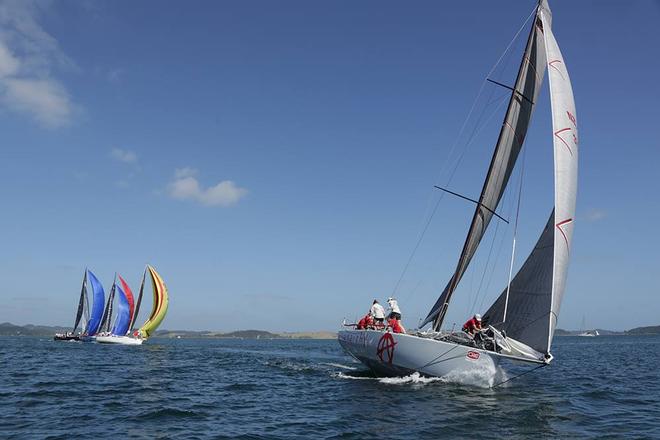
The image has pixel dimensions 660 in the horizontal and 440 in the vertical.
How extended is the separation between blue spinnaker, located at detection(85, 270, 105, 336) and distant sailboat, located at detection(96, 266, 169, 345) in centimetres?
382

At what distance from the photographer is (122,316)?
2334 inches

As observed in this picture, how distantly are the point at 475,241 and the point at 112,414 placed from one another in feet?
47.9

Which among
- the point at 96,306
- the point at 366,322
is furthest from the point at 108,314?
the point at 366,322

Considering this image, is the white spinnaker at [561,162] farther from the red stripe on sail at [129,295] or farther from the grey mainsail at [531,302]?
the red stripe on sail at [129,295]

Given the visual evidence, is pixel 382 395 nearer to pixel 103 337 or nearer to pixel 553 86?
pixel 553 86

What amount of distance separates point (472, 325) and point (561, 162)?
6.40m

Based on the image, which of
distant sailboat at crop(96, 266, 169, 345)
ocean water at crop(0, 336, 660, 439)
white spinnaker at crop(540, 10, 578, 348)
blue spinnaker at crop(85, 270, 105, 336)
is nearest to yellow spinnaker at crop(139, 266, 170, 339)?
distant sailboat at crop(96, 266, 169, 345)

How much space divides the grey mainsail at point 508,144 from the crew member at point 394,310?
5.52ft

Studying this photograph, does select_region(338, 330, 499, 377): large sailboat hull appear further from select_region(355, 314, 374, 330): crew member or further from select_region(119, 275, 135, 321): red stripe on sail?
select_region(119, 275, 135, 321): red stripe on sail

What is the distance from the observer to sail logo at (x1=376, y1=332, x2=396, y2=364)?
61.0 feet

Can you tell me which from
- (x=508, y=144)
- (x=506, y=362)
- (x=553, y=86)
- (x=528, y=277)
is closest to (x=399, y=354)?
(x=506, y=362)

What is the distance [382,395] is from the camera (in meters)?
16.5

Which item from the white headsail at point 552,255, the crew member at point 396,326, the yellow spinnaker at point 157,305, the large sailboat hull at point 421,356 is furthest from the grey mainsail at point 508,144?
the yellow spinnaker at point 157,305

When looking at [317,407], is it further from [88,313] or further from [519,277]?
[88,313]
